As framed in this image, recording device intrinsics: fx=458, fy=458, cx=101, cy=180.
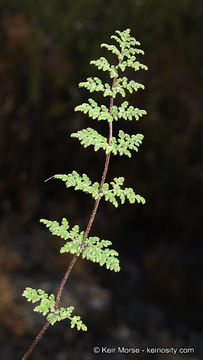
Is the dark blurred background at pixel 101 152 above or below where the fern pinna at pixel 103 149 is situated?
above

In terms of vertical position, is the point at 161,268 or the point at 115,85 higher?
the point at 161,268

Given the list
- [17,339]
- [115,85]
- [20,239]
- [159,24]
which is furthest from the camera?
[159,24]

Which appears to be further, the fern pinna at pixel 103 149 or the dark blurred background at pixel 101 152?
the dark blurred background at pixel 101 152

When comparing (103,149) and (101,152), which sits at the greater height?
(101,152)

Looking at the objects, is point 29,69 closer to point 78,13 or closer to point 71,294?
point 78,13

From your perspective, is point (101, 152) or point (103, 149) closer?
point (103, 149)

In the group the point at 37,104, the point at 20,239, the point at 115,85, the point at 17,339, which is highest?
the point at 37,104

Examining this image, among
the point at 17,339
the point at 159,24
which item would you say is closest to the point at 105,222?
the point at 17,339

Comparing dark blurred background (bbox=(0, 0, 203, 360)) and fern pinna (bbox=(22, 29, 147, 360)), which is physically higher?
dark blurred background (bbox=(0, 0, 203, 360))
